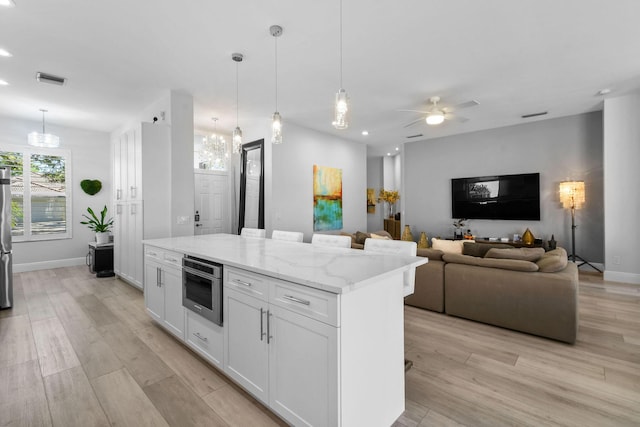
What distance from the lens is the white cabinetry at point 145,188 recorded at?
4.07m

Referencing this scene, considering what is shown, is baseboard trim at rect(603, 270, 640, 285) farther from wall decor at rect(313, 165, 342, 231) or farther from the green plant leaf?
the green plant leaf

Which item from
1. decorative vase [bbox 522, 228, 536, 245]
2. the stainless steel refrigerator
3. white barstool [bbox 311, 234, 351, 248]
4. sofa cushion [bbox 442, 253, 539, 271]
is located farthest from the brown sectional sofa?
the stainless steel refrigerator

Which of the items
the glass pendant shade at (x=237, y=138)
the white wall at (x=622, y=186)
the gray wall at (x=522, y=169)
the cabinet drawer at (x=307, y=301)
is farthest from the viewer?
the gray wall at (x=522, y=169)

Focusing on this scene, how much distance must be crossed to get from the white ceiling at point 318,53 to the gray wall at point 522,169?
769 mm

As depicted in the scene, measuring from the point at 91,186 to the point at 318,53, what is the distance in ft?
18.5

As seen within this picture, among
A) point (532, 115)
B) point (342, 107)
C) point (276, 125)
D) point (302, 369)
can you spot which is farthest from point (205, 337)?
point (532, 115)

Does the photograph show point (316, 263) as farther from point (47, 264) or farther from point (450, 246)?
point (47, 264)

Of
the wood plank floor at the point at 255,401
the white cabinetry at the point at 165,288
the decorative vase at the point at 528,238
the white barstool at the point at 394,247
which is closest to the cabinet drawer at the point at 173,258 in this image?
the white cabinetry at the point at 165,288

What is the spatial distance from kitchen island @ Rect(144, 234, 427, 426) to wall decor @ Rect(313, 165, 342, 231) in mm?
3951

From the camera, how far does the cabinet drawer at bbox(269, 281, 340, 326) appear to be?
131 cm

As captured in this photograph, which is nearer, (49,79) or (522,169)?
(49,79)

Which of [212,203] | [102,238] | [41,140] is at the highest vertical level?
[41,140]

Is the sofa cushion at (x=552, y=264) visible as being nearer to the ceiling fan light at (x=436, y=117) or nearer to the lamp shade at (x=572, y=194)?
the ceiling fan light at (x=436, y=117)

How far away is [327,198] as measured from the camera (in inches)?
247
